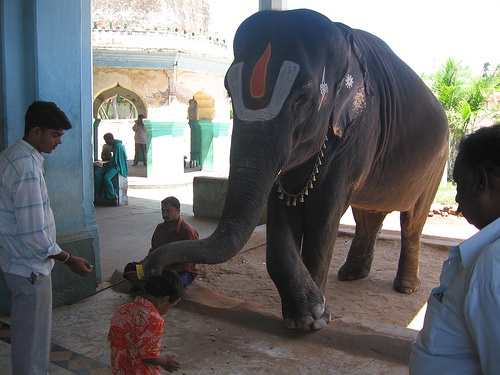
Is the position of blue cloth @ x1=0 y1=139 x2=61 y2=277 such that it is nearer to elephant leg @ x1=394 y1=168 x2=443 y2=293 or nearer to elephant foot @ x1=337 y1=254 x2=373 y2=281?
elephant foot @ x1=337 y1=254 x2=373 y2=281

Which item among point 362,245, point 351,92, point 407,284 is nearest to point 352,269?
point 362,245

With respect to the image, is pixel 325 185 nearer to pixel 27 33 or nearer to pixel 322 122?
pixel 322 122

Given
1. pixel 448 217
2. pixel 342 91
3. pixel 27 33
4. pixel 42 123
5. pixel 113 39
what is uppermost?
pixel 113 39

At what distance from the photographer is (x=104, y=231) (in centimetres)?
726

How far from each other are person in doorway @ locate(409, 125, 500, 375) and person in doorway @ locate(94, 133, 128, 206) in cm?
880

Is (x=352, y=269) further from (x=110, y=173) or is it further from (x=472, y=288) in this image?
(x=110, y=173)

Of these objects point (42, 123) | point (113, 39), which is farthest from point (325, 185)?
point (113, 39)

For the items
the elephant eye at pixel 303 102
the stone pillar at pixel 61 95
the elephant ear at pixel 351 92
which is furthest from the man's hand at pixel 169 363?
the stone pillar at pixel 61 95

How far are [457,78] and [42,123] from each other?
15351 mm

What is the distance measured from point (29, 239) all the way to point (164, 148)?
11.5 meters

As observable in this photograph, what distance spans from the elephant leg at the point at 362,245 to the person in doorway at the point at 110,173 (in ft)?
18.2

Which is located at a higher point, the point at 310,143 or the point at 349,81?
the point at 349,81

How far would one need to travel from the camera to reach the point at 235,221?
101 inches

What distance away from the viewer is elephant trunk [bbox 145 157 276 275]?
7.60 feet
